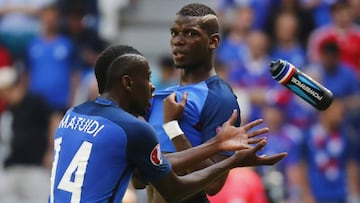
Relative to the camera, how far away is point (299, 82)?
20.3ft

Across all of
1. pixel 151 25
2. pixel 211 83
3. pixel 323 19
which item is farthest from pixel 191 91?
pixel 151 25

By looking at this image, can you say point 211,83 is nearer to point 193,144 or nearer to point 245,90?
point 193,144

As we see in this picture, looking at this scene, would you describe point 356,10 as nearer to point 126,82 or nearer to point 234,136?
point 234,136

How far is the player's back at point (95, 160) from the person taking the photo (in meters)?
5.74

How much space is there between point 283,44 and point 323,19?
0.76 m

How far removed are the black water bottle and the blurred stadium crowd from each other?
13.4 ft

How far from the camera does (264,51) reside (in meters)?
12.6

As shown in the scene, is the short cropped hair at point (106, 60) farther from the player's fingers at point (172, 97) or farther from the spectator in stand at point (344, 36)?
the spectator in stand at point (344, 36)

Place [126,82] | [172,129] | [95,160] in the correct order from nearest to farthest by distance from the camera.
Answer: [95,160] → [126,82] → [172,129]

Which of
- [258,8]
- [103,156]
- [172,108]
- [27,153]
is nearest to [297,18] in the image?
[258,8]

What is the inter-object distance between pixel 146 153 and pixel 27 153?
6.97 meters

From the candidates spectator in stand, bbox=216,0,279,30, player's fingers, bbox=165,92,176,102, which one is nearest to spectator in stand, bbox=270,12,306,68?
spectator in stand, bbox=216,0,279,30

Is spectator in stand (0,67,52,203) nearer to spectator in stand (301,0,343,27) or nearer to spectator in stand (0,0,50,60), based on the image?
spectator in stand (0,0,50,60)

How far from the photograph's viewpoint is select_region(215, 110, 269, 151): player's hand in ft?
19.6
